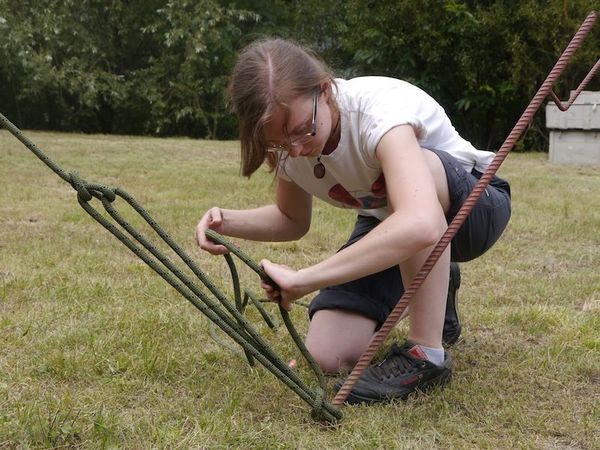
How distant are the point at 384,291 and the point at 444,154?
44 cm

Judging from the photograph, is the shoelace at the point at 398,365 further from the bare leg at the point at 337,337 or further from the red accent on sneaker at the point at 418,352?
the bare leg at the point at 337,337

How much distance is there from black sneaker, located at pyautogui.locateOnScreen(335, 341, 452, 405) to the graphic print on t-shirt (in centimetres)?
34

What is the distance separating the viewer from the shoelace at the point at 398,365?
1796 millimetres

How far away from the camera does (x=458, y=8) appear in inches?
385

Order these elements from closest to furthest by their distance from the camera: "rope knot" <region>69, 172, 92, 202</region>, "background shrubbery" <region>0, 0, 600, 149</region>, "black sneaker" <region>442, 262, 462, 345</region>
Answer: "rope knot" <region>69, 172, 92, 202</region> → "black sneaker" <region>442, 262, 462, 345</region> → "background shrubbery" <region>0, 0, 600, 149</region>

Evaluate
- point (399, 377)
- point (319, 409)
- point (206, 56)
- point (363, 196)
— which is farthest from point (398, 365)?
point (206, 56)

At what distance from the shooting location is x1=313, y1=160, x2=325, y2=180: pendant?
1.86 m

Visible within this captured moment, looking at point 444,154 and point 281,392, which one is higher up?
point 444,154

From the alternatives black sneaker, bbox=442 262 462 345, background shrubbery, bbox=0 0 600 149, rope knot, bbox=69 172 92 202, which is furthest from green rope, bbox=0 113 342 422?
background shrubbery, bbox=0 0 600 149

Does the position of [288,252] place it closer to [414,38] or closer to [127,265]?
[127,265]

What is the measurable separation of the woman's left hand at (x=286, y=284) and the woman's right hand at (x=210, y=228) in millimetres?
219

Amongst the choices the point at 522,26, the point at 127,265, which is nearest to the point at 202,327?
the point at 127,265

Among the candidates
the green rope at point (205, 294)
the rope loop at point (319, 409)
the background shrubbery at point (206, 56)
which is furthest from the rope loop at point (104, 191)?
the background shrubbery at point (206, 56)

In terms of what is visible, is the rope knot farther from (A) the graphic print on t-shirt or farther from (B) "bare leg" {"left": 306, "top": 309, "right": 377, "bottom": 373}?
(B) "bare leg" {"left": 306, "top": 309, "right": 377, "bottom": 373}
